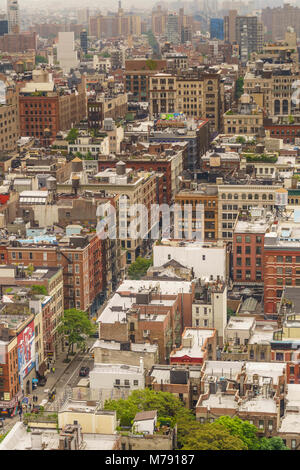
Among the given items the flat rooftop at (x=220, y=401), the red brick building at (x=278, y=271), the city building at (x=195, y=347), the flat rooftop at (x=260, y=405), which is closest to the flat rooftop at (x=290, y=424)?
the flat rooftop at (x=260, y=405)

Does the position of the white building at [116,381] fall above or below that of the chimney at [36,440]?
below

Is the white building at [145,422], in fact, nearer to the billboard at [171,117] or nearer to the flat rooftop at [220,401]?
the flat rooftop at [220,401]

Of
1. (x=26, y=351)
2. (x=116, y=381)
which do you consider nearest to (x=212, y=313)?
(x=116, y=381)

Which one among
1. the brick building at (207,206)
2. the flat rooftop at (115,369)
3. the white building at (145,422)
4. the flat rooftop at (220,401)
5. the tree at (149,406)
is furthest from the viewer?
the brick building at (207,206)

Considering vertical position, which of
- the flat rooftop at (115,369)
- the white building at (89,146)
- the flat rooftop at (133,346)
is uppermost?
the white building at (89,146)

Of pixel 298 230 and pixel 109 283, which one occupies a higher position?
pixel 298 230

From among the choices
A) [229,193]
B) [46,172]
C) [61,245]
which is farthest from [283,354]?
[46,172]

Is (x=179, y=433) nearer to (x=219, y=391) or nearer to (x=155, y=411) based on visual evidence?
(x=155, y=411)

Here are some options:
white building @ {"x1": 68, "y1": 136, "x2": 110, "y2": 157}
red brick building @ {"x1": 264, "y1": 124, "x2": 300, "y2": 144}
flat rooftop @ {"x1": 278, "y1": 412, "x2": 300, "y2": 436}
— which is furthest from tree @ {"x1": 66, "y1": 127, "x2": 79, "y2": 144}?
flat rooftop @ {"x1": 278, "y1": 412, "x2": 300, "y2": 436}
